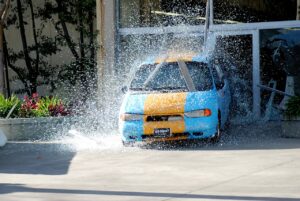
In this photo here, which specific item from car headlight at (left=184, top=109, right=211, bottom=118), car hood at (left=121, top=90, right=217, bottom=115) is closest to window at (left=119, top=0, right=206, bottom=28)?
car hood at (left=121, top=90, right=217, bottom=115)

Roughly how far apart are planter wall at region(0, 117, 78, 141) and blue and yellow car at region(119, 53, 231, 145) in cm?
229

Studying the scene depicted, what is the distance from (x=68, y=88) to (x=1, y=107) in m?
5.10

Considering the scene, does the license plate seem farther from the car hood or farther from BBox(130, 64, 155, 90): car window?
BBox(130, 64, 155, 90): car window

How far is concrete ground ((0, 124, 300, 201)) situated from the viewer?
9.38 meters

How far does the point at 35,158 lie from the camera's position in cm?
1351

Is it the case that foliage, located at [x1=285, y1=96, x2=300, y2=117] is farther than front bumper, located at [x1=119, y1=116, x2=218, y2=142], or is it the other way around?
foliage, located at [x1=285, y1=96, x2=300, y2=117]

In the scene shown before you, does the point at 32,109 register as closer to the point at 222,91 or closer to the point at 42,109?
the point at 42,109

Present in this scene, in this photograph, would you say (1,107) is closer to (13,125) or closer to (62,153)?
(13,125)

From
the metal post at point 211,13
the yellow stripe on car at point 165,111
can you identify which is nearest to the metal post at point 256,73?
the metal post at point 211,13

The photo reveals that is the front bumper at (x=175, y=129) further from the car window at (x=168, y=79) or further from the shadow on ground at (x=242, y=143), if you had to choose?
the car window at (x=168, y=79)

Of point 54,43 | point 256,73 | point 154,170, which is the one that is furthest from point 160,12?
point 154,170

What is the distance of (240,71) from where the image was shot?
1962cm

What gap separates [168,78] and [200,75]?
67 cm

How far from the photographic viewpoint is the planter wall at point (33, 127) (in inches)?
647
